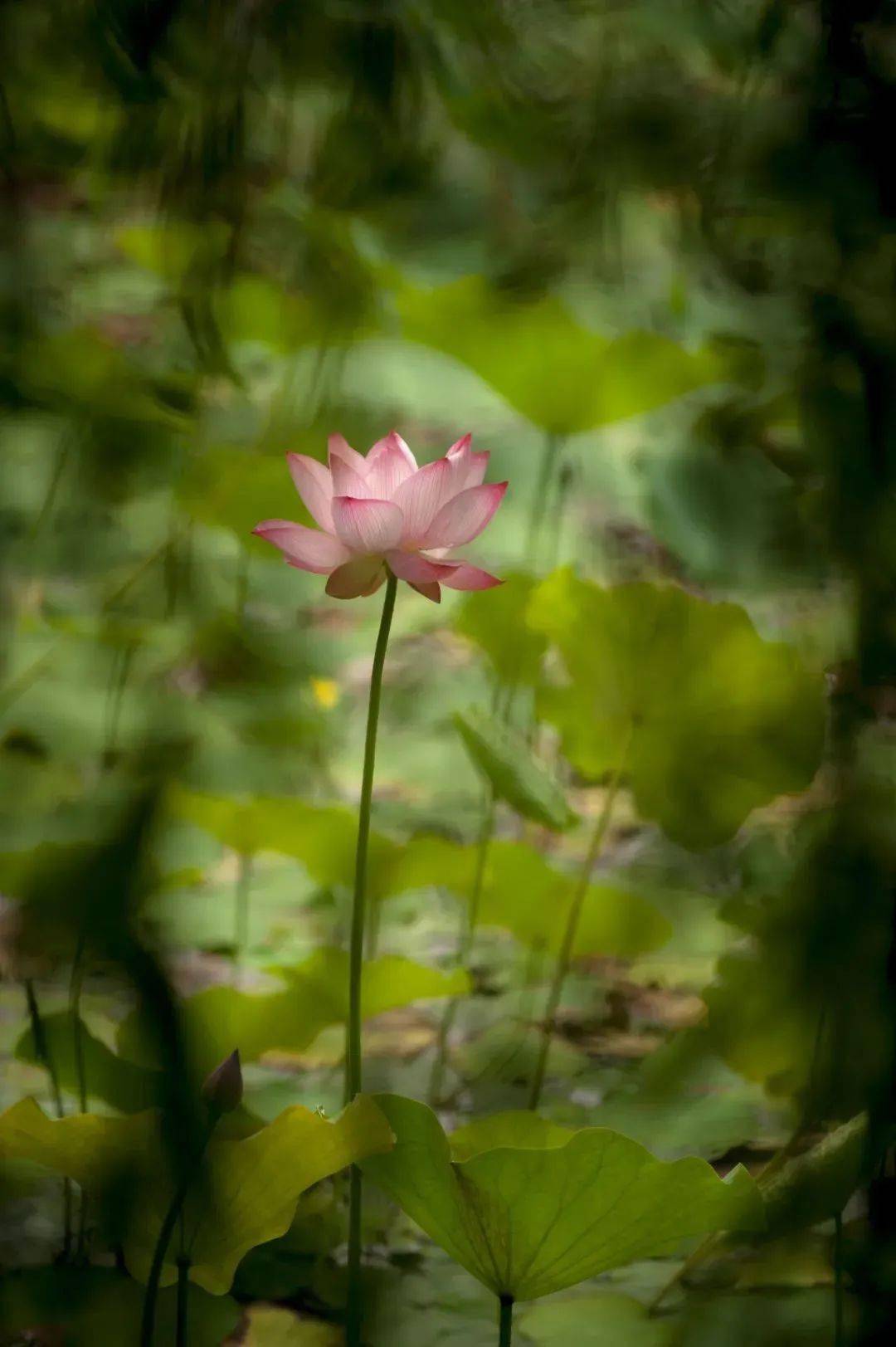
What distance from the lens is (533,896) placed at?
2.26 ft

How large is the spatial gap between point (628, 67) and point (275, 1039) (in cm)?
44

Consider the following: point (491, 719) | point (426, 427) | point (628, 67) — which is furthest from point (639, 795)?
point (426, 427)

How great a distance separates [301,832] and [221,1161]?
12.7 inches

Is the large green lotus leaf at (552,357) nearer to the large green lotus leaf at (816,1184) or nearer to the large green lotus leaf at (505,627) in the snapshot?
the large green lotus leaf at (505,627)

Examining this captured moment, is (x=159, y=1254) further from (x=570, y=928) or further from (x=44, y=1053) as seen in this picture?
(x=570, y=928)

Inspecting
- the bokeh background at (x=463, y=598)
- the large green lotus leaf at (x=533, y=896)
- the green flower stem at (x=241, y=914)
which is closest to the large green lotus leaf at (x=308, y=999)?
the bokeh background at (x=463, y=598)

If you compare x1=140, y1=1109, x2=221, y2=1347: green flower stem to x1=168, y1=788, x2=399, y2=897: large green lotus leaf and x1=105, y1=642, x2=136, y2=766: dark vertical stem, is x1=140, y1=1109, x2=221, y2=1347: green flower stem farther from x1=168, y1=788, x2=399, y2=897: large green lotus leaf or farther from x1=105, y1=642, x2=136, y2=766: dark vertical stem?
x1=168, y1=788, x2=399, y2=897: large green lotus leaf

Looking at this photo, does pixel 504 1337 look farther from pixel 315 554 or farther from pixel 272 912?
pixel 272 912

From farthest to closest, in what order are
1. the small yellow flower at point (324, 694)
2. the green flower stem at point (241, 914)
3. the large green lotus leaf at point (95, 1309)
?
the small yellow flower at point (324, 694)
the green flower stem at point (241, 914)
the large green lotus leaf at point (95, 1309)

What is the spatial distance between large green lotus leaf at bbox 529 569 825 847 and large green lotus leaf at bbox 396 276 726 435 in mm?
188

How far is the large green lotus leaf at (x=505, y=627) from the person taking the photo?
74 cm

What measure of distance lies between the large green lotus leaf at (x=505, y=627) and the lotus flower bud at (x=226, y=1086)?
42cm

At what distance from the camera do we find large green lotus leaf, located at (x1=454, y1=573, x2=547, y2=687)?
74 cm

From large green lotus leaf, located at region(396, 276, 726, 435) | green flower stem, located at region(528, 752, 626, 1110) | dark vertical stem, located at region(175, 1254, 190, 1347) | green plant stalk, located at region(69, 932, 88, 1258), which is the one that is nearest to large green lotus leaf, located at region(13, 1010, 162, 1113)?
green plant stalk, located at region(69, 932, 88, 1258)
